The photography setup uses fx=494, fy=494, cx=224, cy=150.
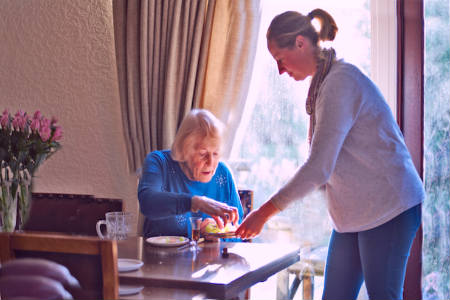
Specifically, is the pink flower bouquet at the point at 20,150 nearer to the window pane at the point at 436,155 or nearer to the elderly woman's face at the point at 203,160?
the elderly woman's face at the point at 203,160

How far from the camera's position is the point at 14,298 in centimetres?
94

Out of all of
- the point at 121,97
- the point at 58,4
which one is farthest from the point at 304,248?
the point at 58,4

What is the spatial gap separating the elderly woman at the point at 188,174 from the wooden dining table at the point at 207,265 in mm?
183

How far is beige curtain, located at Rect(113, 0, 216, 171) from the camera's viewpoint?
2688 mm

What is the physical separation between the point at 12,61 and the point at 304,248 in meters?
2.20

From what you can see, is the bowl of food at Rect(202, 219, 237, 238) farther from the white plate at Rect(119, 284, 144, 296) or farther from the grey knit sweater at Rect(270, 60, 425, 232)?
the white plate at Rect(119, 284, 144, 296)

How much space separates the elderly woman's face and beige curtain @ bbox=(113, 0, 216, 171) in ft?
1.92

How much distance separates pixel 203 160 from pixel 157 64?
0.88 m

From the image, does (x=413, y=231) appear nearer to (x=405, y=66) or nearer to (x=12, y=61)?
(x=405, y=66)

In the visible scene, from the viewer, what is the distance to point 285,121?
8.86 ft

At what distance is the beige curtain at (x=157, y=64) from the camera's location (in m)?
2.69

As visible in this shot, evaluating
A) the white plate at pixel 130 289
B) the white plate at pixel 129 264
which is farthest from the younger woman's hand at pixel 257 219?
the white plate at pixel 130 289

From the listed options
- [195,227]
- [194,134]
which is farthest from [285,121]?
[195,227]

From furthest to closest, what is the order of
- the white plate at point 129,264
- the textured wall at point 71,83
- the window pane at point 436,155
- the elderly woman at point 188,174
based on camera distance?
the textured wall at point 71,83 < the window pane at point 436,155 < the elderly woman at point 188,174 < the white plate at point 129,264
